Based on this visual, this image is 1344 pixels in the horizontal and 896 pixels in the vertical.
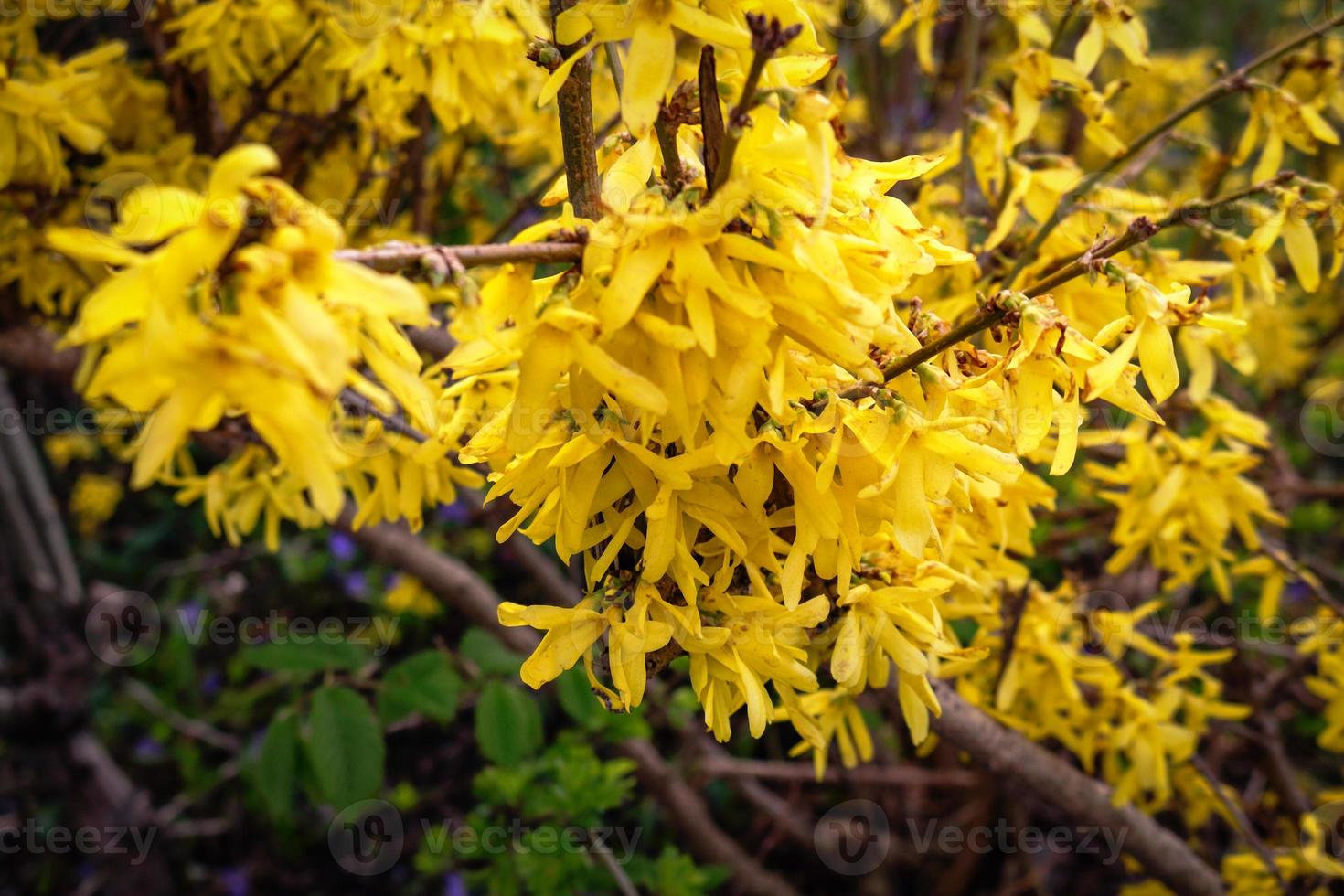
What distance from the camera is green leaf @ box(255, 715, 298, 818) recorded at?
171cm

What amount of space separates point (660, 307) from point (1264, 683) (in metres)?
2.09

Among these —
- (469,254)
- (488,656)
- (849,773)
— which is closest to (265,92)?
(488,656)

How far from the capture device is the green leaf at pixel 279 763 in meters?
1.71

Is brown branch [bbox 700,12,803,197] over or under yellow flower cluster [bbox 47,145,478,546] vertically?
over

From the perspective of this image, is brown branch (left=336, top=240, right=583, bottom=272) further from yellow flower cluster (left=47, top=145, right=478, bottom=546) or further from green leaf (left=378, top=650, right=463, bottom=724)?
green leaf (left=378, top=650, right=463, bottom=724)

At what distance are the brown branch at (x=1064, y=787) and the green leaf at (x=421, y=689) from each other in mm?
868

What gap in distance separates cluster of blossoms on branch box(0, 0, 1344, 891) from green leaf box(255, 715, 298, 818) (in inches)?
17.4

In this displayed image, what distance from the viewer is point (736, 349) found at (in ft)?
2.55

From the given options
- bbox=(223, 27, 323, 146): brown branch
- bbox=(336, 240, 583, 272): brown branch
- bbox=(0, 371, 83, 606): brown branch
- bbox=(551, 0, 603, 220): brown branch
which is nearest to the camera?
bbox=(336, 240, 583, 272): brown branch

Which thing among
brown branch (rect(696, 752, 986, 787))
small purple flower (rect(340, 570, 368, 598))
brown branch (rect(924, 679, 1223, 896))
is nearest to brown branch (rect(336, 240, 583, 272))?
brown branch (rect(924, 679, 1223, 896))

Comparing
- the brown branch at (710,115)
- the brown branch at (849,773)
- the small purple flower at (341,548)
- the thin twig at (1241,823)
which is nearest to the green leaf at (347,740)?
the brown branch at (849,773)

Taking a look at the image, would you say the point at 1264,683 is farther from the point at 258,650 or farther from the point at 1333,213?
the point at 258,650

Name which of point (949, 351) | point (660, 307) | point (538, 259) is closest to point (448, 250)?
point (538, 259)

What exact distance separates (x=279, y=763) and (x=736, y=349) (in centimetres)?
141
